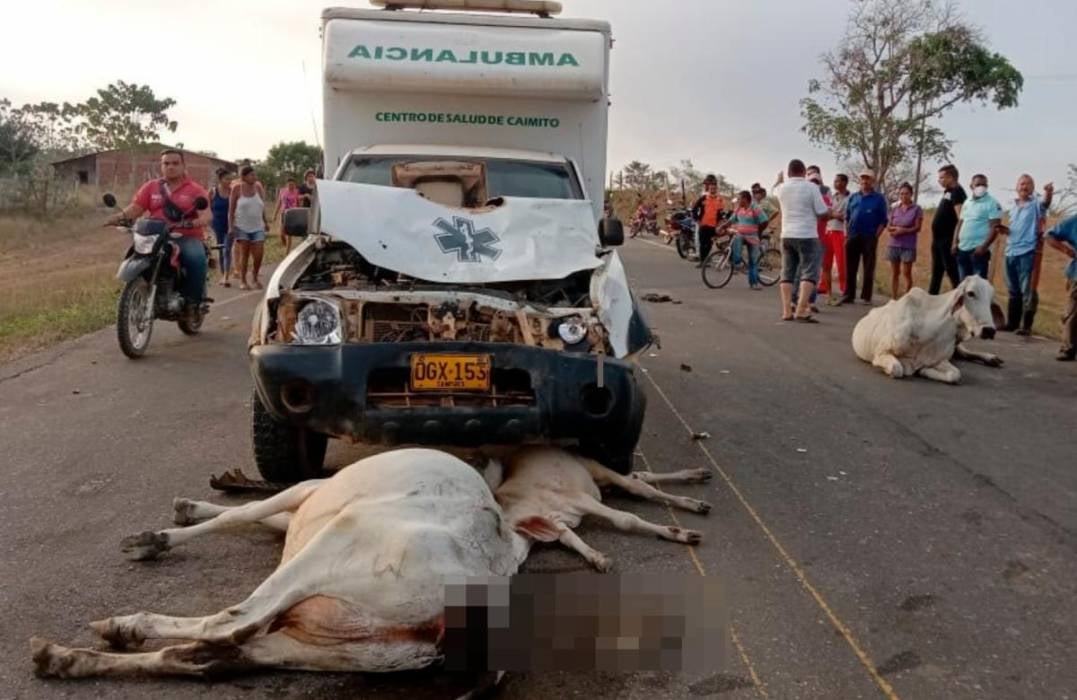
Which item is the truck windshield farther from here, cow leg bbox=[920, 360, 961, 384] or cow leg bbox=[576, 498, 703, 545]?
cow leg bbox=[920, 360, 961, 384]

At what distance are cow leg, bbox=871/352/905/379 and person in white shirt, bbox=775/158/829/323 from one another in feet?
10.2

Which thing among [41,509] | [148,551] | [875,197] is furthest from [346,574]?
[875,197]

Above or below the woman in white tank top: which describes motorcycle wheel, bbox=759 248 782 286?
below

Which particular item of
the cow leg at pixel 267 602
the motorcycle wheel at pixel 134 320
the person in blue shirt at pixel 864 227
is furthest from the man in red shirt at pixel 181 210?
the person in blue shirt at pixel 864 227

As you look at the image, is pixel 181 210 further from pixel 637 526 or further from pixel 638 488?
pixel 637 526

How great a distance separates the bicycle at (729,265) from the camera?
56.3ft

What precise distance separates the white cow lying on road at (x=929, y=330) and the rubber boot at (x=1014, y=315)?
9.29 feet

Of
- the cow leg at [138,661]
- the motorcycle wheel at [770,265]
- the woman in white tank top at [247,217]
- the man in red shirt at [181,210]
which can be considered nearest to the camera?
the cow leg at [138,661]

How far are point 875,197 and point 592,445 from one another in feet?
33.8

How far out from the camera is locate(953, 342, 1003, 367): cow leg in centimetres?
977

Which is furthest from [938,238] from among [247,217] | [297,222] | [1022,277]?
[297,222]

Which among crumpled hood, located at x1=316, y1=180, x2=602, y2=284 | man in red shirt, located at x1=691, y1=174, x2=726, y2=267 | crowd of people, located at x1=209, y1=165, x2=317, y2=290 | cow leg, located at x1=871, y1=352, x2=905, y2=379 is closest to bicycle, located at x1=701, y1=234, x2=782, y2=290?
man in red shirt, located at x1=691, y1=174, x2=726, y2=267

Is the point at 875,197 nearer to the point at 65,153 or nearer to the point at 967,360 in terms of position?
the point at 967,360

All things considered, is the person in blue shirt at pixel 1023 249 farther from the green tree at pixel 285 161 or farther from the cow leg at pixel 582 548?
the green tree at pixel 285 161
